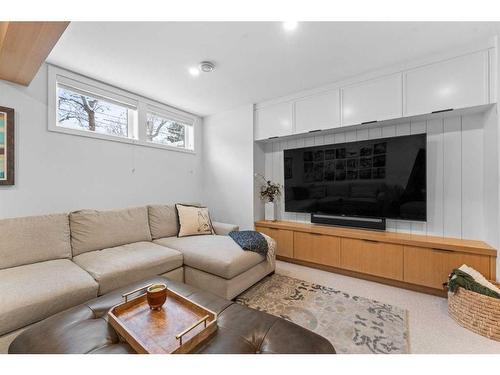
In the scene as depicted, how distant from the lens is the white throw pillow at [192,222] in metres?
2.83

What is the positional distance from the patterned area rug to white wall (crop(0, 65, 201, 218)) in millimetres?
2021

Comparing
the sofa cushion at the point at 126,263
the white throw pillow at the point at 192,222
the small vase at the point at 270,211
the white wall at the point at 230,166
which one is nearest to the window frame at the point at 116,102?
the white wall at the point at 230,166

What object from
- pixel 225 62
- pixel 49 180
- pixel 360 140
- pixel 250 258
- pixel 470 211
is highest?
pixel 225 62

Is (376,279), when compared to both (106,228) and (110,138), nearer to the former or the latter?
(106,228)

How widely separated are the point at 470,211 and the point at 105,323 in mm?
3256

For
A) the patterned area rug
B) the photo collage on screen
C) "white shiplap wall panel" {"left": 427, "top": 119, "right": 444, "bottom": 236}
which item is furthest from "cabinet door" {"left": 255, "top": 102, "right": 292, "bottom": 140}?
the patterned area rug

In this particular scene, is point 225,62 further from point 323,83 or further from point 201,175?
point 201,175

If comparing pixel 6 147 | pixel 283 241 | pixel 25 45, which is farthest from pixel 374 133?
pixel 6 147

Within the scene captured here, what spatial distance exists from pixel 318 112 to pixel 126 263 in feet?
8.96

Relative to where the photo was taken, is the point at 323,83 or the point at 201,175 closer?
the point at 323,83

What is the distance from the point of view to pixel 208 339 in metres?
1.01

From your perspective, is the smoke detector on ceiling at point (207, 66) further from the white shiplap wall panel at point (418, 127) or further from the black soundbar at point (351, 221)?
the white shiplap wall panel at point (418, 127)

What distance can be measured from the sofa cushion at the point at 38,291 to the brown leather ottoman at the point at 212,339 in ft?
1.07
